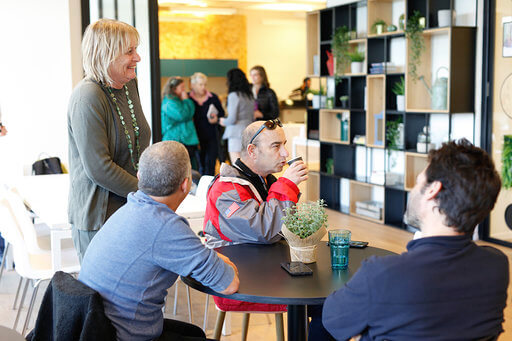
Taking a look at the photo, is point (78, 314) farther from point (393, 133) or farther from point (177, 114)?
point (177, 114)

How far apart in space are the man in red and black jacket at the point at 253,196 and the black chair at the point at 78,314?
77cm

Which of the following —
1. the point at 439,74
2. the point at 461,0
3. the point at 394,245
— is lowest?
the point at 394,245

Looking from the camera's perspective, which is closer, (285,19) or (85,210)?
(85,210)

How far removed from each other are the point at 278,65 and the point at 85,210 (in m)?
11.5

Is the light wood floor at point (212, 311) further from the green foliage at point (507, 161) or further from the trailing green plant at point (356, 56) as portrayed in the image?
the trailing green plant at point (356, 56)

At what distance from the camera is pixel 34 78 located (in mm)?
5906

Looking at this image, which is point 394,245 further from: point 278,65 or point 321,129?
point 278,65

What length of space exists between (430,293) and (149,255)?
89 centimetres

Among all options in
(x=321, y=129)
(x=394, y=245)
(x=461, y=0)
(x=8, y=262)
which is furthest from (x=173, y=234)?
(x=321, y=129)

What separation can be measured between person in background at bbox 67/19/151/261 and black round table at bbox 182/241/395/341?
0.59 m

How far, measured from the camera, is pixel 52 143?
6.05 m

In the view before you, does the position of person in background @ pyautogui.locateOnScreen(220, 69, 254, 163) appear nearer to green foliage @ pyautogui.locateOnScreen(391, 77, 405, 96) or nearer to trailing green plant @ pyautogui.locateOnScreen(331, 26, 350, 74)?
trailing green plant @ pyautogui.locateOnScreen(331, 26, 350, 74)

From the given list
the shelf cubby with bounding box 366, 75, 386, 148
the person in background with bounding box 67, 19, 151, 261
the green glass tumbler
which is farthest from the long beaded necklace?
the shelf cubby with bounding box 366, 75, 386, 148

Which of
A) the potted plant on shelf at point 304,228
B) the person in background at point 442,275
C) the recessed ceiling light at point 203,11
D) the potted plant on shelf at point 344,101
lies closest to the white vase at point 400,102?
the potted plant on shelf at point 344,101
